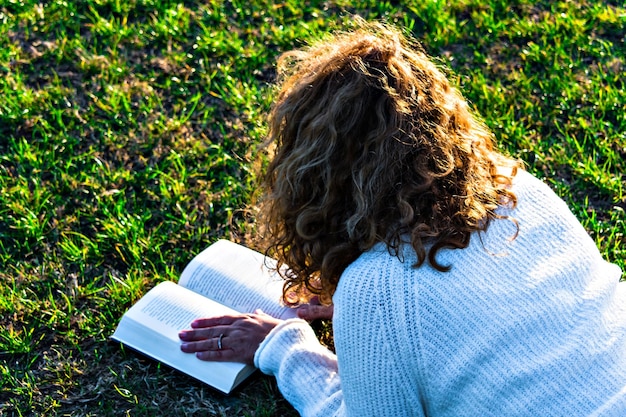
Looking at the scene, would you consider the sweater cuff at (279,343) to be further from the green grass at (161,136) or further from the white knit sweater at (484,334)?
the white knit sweater at (484,334)

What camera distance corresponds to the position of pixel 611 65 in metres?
4.24

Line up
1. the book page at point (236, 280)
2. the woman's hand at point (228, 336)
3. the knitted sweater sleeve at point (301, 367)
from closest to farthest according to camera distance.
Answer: the knitted sweater sleeve at point (301, 367), the woman's hand at point (228, 336), the book page at point (236, 280)

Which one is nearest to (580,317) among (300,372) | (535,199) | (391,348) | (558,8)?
(535,199)

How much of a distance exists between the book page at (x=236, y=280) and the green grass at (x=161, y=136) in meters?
0.24

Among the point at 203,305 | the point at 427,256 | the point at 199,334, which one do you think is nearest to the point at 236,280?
the point at 203,305

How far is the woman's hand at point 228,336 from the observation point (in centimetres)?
277

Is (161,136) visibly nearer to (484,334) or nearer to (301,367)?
(301,367)

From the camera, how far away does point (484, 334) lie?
203cm

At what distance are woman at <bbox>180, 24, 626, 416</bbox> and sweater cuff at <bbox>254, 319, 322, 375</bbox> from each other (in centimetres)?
45

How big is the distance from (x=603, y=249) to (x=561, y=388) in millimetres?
1398

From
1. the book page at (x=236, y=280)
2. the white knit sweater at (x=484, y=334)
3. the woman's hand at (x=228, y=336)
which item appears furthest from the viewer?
the book page at (x=236, y=280)

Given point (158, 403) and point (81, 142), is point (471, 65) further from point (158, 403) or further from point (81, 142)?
point (158, 403)

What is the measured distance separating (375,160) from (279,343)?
86 centimetres

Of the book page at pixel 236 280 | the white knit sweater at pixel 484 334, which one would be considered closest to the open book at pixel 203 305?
the book page at pixel 236 280
